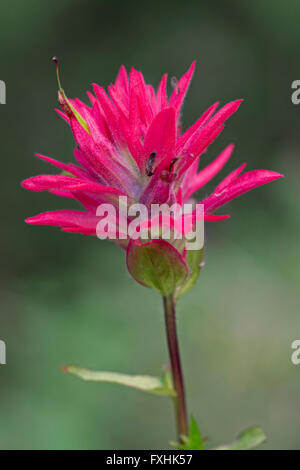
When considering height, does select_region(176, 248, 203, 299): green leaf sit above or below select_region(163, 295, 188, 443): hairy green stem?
above

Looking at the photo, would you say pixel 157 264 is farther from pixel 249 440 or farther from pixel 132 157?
pixel 249 440

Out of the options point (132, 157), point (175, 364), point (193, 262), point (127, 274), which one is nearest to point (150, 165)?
point (132, 157)

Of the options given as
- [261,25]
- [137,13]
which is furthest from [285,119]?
[137,13]

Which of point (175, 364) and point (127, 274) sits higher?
point (127, 274)

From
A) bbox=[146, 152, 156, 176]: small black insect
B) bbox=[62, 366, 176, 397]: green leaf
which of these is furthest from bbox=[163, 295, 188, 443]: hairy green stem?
bbox=[146, 152, 156, 176]: small black insect

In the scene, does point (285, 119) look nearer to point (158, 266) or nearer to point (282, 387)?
point (282, 387)

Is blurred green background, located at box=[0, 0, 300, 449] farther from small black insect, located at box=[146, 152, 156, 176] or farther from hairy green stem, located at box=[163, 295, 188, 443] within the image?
small black insect, located at box=[146, 152, 156, 176]
